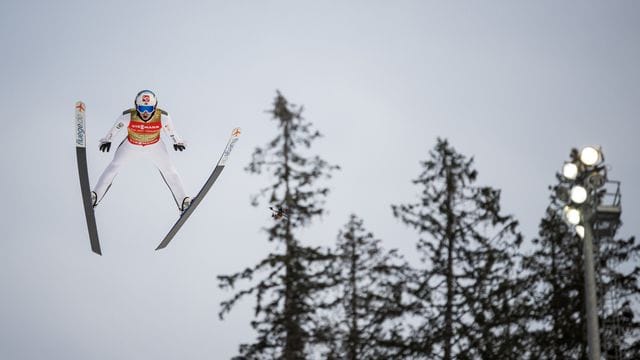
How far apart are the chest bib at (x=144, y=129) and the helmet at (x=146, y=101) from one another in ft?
0.61

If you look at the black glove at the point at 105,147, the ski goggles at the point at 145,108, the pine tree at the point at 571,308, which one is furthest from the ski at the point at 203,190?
the pine tree at the point at 571,308

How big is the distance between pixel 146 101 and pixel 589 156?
6.32m

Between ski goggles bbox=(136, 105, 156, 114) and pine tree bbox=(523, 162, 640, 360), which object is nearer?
ski goggles bbox=(136, 105, 156, 114)

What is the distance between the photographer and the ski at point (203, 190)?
848 cm

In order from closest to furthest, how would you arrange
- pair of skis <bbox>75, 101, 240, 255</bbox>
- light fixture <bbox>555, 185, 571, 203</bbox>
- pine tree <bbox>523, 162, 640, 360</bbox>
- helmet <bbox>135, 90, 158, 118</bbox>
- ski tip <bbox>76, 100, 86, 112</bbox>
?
helmet <bbox>135, 90, 158, 118</bbox> < ski tip <bbox>76, 100, 86, 112</bbox> < pair of skis <bbox>75, 101, 240, 255</bbox> < light fixture <bbox>555, 185, 571, 203</bbox> < pine tree <bbox>523, 162, 640, 360</bbox>

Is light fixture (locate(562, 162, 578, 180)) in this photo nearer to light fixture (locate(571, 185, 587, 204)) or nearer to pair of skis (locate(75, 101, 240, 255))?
light fixture (locate(571, 185, 587, 204))

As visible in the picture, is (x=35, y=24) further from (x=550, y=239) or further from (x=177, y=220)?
(x=550, y=239)

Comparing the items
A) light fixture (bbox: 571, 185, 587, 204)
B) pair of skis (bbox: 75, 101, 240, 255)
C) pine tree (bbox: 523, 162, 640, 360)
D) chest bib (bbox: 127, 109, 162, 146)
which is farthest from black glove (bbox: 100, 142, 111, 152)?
pine tree (bbox: 523, 162, 640, 360)

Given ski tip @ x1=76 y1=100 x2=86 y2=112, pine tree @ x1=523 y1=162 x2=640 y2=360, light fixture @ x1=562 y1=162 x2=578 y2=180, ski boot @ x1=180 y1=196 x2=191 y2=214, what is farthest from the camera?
pine tree @ x1=523 y1=162 x2=640 y2=360

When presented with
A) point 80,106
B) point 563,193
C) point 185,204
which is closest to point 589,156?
point 563,193

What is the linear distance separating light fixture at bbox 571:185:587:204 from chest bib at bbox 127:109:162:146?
19.3ft

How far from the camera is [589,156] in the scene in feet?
35.0

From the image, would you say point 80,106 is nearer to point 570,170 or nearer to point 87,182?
point 87,182

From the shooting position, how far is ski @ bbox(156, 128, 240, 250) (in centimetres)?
848
